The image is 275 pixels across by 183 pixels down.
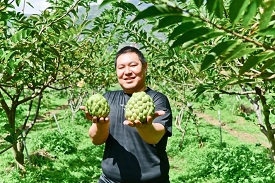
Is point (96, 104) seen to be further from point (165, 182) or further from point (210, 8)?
point (210, 8)

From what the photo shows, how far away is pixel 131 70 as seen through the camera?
6.39 ft

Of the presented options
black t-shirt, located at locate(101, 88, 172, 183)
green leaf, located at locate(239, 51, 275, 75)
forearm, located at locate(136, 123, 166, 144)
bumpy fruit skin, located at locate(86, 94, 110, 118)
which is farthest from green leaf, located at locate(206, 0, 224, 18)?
black t-shirt, located at locate(101, 88, 172, 183)

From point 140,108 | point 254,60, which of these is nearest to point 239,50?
point 254,60

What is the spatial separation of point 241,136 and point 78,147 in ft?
16.6

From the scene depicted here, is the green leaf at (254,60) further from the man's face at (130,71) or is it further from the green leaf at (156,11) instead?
the man's face at (130,71)

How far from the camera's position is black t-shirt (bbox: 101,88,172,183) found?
78.4 inches

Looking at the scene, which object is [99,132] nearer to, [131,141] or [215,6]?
[131,141]

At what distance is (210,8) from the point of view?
1.92ft

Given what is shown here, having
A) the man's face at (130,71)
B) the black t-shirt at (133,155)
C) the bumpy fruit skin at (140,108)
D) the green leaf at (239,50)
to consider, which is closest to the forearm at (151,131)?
the bumpy fruit skin at (140,108)

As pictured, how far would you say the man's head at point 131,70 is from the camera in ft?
6.40

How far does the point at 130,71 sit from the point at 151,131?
1.58 ft

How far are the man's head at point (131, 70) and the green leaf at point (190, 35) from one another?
1.35m

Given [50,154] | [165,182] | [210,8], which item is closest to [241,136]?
[50,154]

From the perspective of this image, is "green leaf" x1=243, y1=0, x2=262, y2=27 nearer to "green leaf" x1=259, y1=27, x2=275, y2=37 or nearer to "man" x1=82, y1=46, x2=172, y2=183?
"green leaf" x1=259, y1=27, x2=275, y2=37
